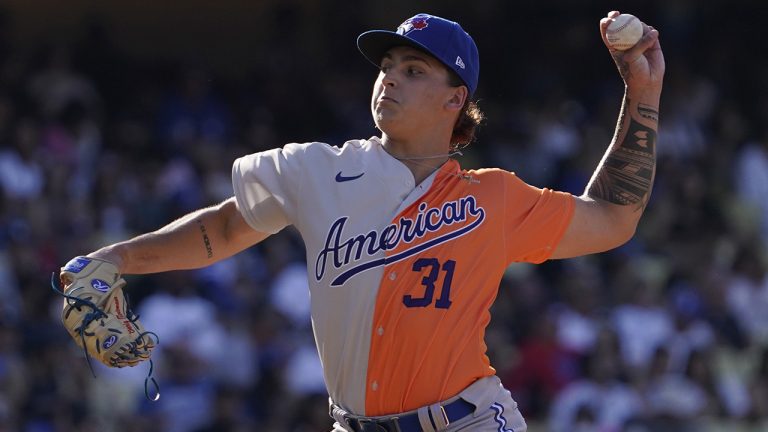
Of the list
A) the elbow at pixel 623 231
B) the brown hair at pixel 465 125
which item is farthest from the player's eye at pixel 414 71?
the elbow at pixel 623 231

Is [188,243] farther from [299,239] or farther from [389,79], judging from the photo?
[299,239]

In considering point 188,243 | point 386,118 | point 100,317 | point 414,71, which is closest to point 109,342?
point 100,317

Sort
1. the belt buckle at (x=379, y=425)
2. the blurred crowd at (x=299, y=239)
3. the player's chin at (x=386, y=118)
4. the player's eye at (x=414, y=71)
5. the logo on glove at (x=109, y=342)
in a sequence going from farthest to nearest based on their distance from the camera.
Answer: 1. the blurred crowd at (x=299, y=239)
2. the player's eye at (x=414, y=71)
3. the player's chin at (x=386, y=118)
4. the belt buckle at (x=379, y=425)
5. the logo on glove at (x=109, y=342)

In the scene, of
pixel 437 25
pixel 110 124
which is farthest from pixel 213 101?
pixel 437 25

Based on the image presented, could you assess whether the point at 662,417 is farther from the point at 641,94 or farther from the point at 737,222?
the point at 641,94

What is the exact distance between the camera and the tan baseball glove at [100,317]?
438 cm

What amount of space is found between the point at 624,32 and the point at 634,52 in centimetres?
10

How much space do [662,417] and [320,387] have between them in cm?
281

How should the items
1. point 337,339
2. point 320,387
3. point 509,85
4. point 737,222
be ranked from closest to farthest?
point 337,339
point 320,387
point 737,222
point 509,85

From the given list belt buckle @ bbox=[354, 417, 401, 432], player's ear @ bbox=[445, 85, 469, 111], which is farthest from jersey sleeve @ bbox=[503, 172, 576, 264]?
belt buckle @ bbox=[354, 417, 401, 432]

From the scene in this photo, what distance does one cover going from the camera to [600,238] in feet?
16.1

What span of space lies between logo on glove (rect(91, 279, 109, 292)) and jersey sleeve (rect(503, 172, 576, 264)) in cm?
137

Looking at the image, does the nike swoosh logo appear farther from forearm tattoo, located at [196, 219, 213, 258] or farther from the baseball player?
forearm tattoo, located at [196, 219, 213, 258]

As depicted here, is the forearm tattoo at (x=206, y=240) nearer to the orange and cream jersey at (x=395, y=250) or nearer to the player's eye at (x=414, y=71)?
the orange and cream jersey at (x=395, y=250)
